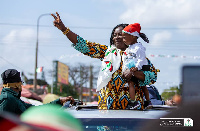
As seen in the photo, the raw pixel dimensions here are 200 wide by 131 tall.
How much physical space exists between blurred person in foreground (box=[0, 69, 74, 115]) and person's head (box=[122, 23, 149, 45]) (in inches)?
40.9

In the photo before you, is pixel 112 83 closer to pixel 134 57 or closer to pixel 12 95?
pixel 134 57

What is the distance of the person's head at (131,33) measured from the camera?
3307 mm

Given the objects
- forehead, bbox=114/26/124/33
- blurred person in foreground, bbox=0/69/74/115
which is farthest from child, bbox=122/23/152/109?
blurred person in foreground, bbox=0/69/74/115

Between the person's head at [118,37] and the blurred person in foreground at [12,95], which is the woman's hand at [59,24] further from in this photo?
the blurred person in foreground at [12,95]

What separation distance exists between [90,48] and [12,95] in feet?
2.94

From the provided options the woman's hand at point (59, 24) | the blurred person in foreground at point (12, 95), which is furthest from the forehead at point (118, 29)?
the blurred person in foreground at point (12, 95)

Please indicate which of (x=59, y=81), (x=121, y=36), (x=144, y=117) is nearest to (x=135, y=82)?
(x=121, y=36)

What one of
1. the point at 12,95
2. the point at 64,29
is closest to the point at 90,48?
the point at 64,29

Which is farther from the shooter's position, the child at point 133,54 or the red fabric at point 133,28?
the red fabric at point 133,28

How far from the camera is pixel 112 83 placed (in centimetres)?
317

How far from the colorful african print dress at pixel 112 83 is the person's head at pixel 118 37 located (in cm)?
11

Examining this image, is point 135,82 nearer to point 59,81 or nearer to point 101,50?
point 101,50

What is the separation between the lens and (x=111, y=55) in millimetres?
3246

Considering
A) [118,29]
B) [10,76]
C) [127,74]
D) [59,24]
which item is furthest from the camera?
[10,76]
